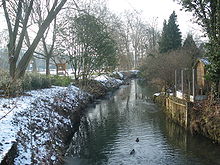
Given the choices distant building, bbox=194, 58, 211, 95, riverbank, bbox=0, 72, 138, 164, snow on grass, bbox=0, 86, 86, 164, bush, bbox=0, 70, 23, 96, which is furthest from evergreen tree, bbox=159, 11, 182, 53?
bush, bbox=0, 70, 23, 96

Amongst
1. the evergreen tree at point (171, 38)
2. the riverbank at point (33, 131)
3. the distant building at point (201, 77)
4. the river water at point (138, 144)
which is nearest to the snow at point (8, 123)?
the riverbank at point (33, 131)

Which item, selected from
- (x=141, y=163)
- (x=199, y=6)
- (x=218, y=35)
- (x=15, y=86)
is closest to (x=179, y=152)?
(x=141, y=163)

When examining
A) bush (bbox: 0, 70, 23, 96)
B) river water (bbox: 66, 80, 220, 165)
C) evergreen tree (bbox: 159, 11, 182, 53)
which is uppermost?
evergreen tree (bbox: 159, 11, 182, 53)

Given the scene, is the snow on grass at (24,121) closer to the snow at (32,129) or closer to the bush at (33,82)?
the snow at (32,129)

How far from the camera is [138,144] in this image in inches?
423

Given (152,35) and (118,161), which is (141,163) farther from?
(152,35)

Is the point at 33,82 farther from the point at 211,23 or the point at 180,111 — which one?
the point at 211,23

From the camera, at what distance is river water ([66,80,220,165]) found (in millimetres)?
9016

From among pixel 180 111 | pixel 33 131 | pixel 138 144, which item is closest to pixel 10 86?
pixel 33 131

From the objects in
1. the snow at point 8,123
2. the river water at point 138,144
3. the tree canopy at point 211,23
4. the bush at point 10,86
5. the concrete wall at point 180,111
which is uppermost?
the tree canopy at point 211,23

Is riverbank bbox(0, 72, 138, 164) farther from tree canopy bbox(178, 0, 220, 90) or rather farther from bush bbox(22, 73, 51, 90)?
tree canopy bbox(178, 0, 220, 90)

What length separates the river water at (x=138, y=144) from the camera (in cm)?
902

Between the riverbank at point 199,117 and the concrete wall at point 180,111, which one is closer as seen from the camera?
the riverbank at point 199,117

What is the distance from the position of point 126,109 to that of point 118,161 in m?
10.2
